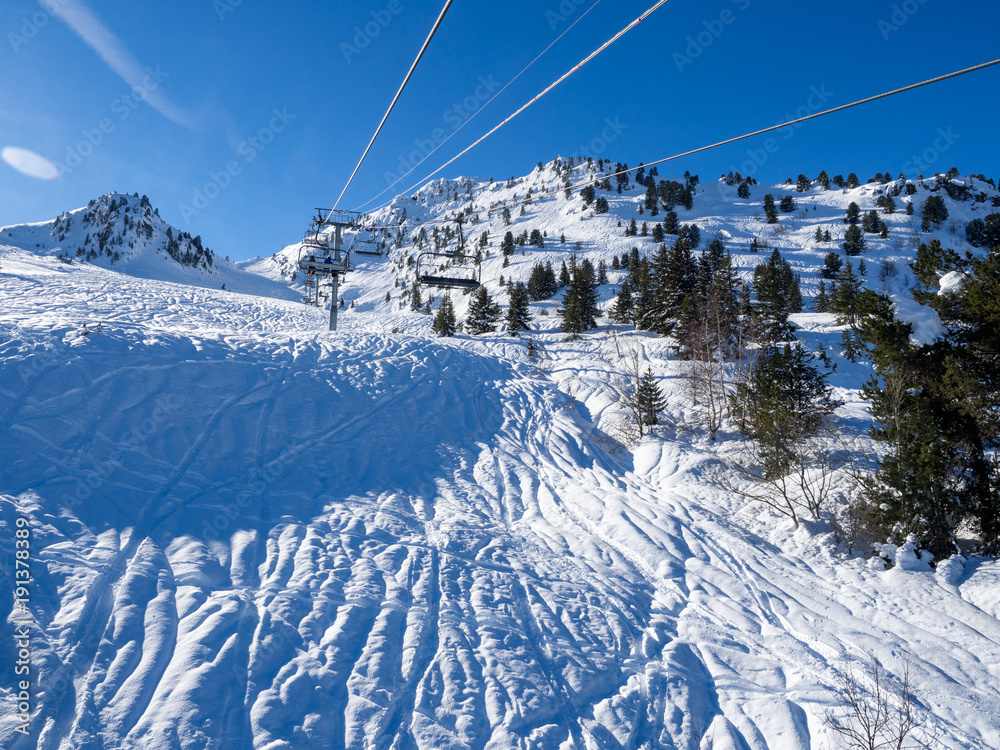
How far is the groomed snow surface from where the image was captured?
5.37 metres

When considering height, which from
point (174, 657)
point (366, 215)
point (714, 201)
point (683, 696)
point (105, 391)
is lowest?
point (683, 696)

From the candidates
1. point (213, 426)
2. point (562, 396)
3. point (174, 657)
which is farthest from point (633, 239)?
point (174, 657)

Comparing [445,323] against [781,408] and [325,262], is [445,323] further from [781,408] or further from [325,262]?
[781,408]

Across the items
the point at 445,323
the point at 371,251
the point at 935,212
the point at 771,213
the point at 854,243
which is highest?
the point at 771,213

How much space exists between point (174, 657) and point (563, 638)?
208 inches

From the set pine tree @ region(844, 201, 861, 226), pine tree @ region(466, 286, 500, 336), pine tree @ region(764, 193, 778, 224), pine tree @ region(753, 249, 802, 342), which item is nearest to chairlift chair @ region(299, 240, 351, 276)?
pine tree @ region(466, 286, 500, 336)

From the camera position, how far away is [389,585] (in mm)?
7758

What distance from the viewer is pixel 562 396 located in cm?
2106

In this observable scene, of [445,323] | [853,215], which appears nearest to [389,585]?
[445,323]

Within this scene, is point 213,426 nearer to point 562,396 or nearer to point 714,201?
point 562,396

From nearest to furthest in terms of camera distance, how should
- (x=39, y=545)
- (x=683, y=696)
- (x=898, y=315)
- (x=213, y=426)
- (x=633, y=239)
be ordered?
(x=683, y=696)
(x=39, y=545)
(x=898, y=315)
(x=213, y=426)
(x=633, y=239)

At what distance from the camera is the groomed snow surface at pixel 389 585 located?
537cm

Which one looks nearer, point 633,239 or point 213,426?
point 213,426

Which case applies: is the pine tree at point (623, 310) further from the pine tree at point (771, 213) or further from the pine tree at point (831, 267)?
the pine tree at point (771, 213)
